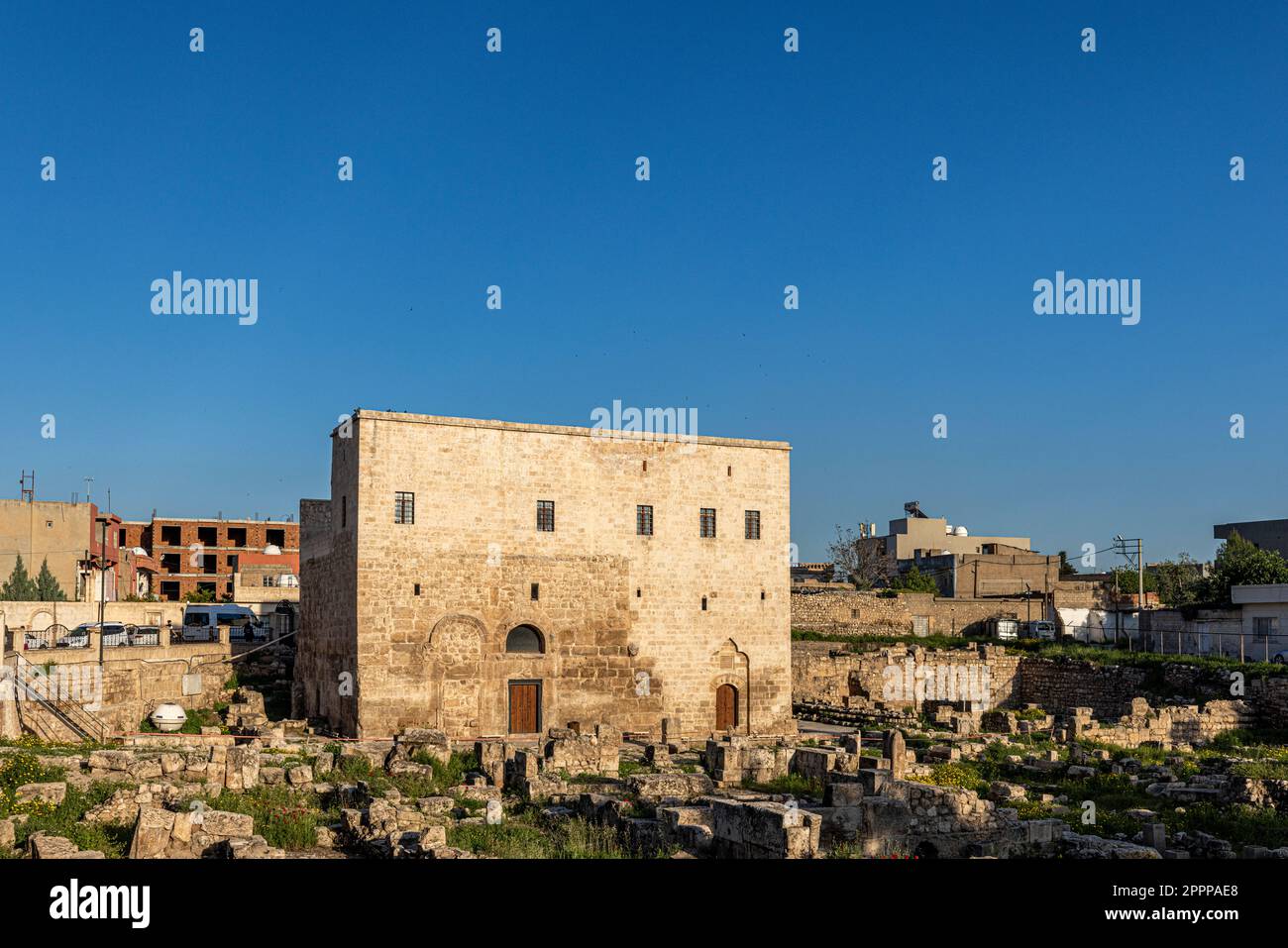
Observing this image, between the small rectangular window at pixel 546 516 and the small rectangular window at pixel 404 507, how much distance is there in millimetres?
3516

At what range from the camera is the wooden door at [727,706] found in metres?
33.2

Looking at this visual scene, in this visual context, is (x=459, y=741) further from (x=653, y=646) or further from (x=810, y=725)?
(x=810, y=725)

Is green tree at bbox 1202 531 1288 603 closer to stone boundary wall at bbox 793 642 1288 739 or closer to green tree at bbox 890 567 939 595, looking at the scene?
stone boundary wall at bbox 793 642 1288 739

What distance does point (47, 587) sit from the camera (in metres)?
48.6

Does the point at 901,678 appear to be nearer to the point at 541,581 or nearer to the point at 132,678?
the point at 541,581

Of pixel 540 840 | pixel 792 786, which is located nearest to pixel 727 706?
pixel 792 786

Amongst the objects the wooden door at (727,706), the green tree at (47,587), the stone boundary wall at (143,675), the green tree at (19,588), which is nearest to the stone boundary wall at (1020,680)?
the wooden door at (727,706)

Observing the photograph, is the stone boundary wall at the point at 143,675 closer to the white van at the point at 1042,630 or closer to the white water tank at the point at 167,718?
the white water tank at the point at 167,718

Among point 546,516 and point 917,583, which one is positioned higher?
point 546,516

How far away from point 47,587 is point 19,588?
192 centimetres

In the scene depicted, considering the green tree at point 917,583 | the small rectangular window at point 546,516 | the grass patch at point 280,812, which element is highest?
the small rectangular window at point 546,516

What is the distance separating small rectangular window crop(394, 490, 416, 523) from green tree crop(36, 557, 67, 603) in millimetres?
25062

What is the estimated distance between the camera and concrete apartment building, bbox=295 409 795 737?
95.9 ft
